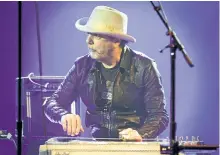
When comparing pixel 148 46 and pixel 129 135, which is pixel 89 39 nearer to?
pixel 148 46

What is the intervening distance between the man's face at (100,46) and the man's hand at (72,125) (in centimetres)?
49

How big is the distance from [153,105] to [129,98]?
0.63 ft

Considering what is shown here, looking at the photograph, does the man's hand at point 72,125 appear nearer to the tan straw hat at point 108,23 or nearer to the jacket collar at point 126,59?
the jacket collar at point 126,59

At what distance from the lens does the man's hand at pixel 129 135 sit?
3360mm

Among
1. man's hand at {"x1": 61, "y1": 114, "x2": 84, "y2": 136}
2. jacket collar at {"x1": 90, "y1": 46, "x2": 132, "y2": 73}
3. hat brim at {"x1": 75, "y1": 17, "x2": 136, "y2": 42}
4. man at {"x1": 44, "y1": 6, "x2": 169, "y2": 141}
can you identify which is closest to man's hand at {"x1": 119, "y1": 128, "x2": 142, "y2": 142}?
man at {"x1": 44, "y1": 6, "x2": 169, "y2": 141}

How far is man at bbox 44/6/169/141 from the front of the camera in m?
3.41

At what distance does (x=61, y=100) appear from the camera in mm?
3453

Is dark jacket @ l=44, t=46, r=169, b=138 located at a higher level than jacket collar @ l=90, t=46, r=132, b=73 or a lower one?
lower

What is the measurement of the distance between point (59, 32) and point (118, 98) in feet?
2.26

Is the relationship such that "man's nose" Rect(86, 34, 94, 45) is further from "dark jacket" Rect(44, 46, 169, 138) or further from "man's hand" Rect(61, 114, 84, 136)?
"man's hand" Rect(61, 114, 84, 136)

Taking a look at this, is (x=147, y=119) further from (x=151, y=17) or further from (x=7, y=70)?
(x=7, y=70)

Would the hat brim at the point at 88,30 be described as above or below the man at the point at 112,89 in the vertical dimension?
above

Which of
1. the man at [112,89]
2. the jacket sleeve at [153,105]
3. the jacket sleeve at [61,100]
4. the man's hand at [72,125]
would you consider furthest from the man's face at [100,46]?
the man's hand at [72,125]

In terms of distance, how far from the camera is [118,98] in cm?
343
